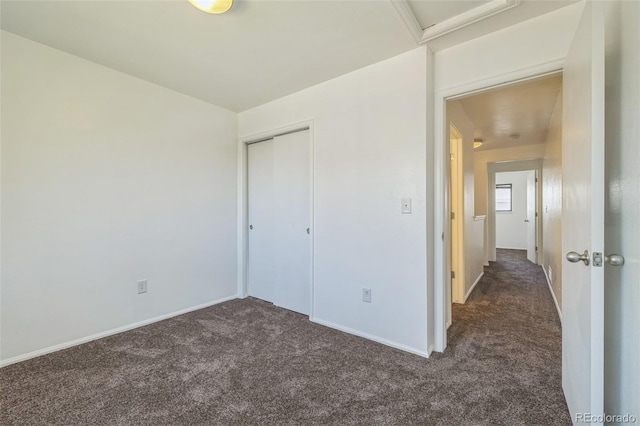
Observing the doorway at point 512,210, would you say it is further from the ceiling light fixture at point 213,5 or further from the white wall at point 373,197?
the ceiling light fixture at point 213,5

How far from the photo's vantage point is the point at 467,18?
1726 millimetres

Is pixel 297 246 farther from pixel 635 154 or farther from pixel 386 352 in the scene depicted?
pixel 635 154

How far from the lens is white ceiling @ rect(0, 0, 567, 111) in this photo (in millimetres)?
1673

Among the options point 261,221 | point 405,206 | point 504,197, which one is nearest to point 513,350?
point 405,206

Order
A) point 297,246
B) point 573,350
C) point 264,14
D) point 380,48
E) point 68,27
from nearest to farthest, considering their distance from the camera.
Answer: point 573,350, point 264,14, point 68,27, point 380,48, point 297,246

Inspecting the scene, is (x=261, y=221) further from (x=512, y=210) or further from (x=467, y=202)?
(x=512, y=210)

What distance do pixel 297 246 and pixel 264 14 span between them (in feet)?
6.73

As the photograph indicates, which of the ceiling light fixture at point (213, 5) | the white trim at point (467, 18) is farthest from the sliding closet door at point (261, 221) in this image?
the white trim at point (467, 18)

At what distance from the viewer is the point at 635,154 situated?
100cm

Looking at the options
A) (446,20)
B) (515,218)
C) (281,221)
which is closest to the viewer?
(446,20)

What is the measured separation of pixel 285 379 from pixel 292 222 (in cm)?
159

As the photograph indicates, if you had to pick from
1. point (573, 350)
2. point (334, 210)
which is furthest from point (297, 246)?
point (573, 350)

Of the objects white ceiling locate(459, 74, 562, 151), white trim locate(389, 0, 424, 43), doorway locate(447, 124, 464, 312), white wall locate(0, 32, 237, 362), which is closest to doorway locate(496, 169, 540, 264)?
white ceiling locate(459, 74, 562, 151)

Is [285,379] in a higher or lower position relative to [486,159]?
lower
